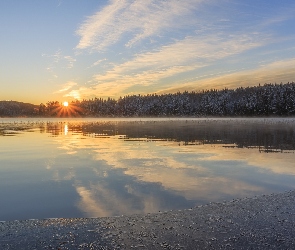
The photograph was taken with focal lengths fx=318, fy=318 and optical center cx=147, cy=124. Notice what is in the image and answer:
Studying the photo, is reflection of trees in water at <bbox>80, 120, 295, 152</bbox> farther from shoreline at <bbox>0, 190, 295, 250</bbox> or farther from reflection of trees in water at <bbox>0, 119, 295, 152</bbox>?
shoreline at <bbox>0, 190, 295, 250</bbox>

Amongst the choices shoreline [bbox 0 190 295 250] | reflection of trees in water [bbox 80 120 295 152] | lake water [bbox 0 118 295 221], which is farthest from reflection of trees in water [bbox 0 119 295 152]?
shoreline [bbox 0 190 295 250]

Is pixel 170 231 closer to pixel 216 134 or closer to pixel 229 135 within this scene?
pixel 229 135

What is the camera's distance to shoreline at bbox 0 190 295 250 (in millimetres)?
7824

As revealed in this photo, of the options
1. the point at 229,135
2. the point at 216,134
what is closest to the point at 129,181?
the point at 229,135

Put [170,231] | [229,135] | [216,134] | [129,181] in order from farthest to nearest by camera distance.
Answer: [216,134]
[229,135]
[129,181]
[170,231]

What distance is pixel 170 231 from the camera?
870 cm

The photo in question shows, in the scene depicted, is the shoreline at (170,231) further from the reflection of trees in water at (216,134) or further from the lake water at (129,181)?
the reflection of trees in water at (216,134)

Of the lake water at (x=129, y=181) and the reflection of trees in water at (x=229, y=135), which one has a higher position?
the reflection of trees in water at (x=229, y=135)

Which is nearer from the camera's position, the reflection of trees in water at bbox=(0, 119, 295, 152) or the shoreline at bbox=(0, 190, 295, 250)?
the shoreline at bbox=(0, 190, 295, 250)

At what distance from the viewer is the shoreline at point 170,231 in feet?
25.7

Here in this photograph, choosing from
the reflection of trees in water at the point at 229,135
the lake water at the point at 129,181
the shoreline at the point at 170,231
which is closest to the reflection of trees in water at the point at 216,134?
the reflection of trees in water at the point at 229,135

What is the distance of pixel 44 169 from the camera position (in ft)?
63.2

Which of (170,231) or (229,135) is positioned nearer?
(170,231)

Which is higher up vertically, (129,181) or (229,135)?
(229,135)
